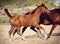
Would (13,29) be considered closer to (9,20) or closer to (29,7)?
(9,20)

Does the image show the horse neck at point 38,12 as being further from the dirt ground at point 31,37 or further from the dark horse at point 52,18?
the dirt ground at point 31,37

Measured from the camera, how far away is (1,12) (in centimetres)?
254

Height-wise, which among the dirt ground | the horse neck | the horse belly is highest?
the horse neck

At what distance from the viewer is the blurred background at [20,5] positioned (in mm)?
2486

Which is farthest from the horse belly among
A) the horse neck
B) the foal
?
the horse neck

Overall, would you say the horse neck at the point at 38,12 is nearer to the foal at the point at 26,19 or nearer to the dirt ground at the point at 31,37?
the foal at the point at 26,19

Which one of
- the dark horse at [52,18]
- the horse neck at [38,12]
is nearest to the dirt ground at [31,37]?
the dark horse at [52,18]

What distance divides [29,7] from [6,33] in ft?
1.20

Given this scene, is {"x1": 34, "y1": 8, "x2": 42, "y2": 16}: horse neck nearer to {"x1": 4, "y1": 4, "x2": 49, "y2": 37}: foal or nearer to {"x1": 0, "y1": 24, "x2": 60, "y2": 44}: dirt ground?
{"x1": 4, "y1": 4, "x2": 49, "y2": 37}: foal

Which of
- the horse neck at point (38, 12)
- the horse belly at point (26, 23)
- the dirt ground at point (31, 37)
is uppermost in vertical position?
the horse neck at point (38, 12)

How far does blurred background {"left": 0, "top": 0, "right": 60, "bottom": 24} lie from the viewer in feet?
8.16

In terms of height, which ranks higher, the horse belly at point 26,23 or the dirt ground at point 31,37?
the horse belly at point 26,23

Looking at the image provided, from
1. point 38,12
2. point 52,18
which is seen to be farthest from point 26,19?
point 52,18

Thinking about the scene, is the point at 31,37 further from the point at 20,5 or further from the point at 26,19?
the point at 20,5
